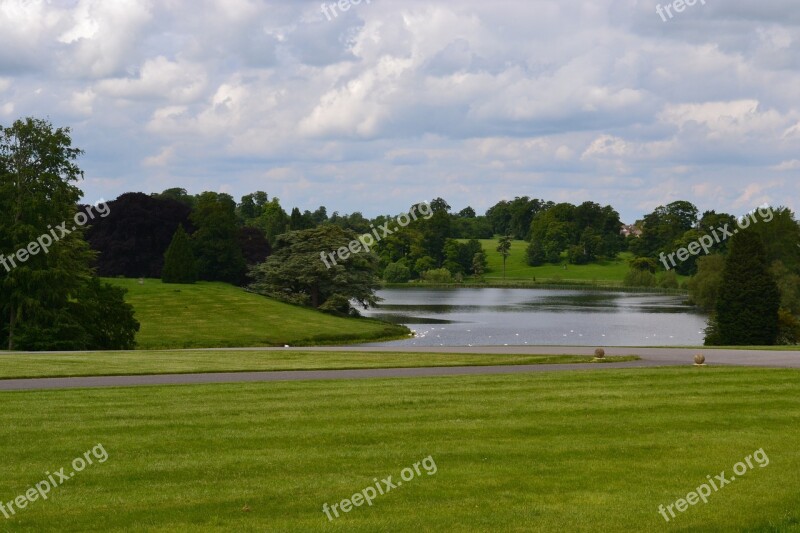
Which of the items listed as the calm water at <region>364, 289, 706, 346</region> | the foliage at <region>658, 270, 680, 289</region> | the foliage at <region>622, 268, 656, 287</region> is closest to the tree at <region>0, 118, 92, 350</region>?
the calm water at <region>364, 289, 706, 346</region>

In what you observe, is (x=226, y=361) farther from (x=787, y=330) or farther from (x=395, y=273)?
(x=395, y=273)

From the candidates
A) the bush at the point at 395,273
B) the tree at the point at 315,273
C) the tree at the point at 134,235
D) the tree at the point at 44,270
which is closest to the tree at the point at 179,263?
the tree at the point at 315,273

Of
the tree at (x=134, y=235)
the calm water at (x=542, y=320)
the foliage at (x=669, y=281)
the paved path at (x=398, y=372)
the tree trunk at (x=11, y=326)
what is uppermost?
the tree at (x=134, y=235)

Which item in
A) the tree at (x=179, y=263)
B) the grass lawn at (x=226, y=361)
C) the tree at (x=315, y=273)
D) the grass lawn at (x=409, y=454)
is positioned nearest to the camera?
the grass lawn at (x=409, y=454)

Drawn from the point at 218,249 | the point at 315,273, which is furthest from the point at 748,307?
the point at 218,249

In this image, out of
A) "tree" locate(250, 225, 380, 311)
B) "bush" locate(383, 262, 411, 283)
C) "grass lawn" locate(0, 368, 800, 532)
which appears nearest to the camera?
"grass lawn" locate(0, 368, 800, 532)

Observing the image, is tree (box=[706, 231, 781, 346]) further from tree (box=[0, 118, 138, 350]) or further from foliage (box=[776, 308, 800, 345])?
tree (box=[0, 118, 138, 350])

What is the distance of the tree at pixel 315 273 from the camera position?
91.6m

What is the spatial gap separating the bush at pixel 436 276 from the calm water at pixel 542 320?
1883 inches

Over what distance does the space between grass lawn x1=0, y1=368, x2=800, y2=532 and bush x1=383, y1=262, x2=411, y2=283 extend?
6513 inches

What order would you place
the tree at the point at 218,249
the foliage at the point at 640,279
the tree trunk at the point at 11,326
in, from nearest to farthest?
the tree trunk at the point at 11,326 < the tree at the point at 218,249 < the foliage at the point at 640,279

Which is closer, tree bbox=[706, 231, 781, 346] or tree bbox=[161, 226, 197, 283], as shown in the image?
tree bbox=[706, 231, 781, 346]

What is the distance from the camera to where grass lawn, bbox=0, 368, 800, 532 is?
12469 millimetres

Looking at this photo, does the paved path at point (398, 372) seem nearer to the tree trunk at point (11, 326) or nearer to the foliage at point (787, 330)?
the tree trunk at point (11, 326)
